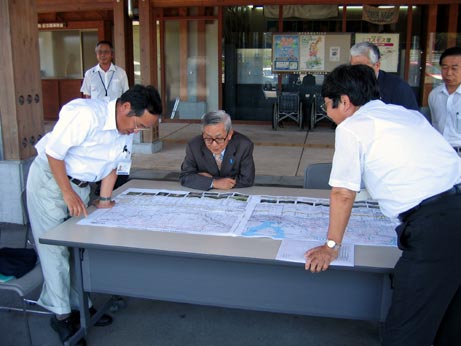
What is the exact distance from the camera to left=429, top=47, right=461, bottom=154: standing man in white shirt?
128 inches

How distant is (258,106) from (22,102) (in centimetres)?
633

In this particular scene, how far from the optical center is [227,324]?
2.89 meters

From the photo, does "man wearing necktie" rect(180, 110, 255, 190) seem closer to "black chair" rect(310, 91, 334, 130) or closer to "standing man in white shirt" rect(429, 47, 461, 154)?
"standing man in white shirt" rect(429, 47, 461, 154)

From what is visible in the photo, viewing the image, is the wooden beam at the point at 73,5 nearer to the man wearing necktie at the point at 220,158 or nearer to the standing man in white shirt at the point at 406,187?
the man wearing necktie at the point at 220,158

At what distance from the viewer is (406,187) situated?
1.75 meters

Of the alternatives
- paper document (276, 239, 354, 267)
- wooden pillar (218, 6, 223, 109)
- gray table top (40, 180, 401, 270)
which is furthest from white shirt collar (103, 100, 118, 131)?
wooden pillar (218, 6, 223, 109)

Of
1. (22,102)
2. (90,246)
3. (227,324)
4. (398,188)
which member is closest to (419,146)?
(398,188)

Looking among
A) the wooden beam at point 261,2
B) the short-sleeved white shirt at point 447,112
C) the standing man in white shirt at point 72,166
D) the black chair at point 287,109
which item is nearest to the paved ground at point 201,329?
the standing man in white shirt at point 72,166

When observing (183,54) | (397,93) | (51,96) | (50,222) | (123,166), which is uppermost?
(183,54)

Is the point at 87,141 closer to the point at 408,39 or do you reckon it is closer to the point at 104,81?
the point at 104,81

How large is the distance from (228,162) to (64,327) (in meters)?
1.35

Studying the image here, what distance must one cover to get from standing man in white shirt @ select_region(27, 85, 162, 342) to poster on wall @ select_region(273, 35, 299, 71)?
298 inches

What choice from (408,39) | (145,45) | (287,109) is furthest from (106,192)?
(408,39)

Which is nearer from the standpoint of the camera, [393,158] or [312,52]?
[393,158]
